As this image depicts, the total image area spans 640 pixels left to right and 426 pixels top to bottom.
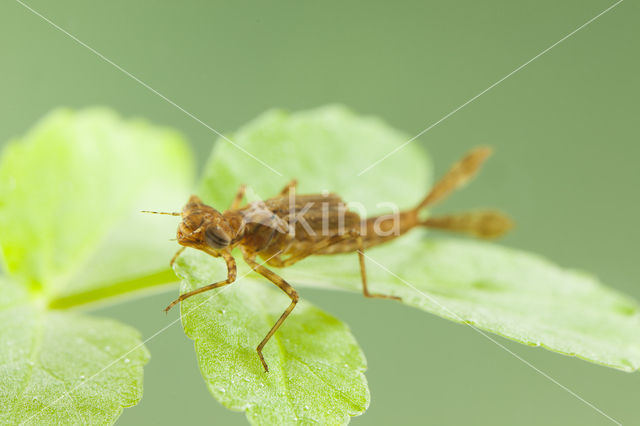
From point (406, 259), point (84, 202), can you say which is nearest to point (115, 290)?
point (84, 202)

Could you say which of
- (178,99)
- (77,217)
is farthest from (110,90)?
(77,217)

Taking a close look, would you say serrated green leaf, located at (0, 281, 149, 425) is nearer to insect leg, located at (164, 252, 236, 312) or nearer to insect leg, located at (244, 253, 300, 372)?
insect leg, located at (164, 252, 236, 312)

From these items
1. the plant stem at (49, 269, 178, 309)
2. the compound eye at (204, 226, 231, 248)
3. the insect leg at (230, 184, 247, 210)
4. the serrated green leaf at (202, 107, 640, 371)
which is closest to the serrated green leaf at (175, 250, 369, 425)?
the plant stem at (49, 269, 178, 309)

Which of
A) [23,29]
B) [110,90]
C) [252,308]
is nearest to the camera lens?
[252,308]


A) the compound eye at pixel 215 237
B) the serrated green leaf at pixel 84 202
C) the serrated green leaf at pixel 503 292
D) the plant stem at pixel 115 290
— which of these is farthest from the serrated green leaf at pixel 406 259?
the plant stem at pixel 115 290

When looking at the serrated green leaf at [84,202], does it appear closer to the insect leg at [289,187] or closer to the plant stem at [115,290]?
the plant stem at [115,290]

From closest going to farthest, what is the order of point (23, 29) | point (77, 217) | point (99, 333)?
point (99, 333) < point (77, 217) < point (23, 29)

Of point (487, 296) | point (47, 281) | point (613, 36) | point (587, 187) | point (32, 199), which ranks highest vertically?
point (613, 36)

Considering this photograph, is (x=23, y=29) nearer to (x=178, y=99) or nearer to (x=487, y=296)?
(x=178, y=99)
